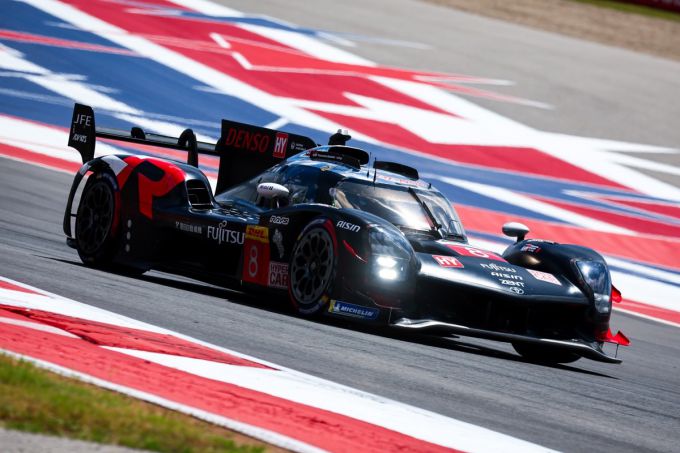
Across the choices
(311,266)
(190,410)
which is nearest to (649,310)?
(311,266)

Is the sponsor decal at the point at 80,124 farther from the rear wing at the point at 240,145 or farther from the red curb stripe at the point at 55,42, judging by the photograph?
the red curb stripe at the point at 55,42

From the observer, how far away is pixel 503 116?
2419cm

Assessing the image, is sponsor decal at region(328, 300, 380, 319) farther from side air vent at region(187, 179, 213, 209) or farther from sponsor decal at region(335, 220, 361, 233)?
side air vent at region(187, 179, 213, 209)

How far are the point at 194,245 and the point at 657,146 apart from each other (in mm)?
15944

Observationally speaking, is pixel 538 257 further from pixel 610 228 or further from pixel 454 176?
pixel 454 176

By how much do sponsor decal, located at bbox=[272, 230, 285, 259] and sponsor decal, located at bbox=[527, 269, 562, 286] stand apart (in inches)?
71.2

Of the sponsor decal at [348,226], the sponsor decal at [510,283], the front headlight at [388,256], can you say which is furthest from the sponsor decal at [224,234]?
the sponsor decal at [510,283]

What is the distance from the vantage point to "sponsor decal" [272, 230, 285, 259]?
9.17m

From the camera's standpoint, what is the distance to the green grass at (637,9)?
37969 millimetres

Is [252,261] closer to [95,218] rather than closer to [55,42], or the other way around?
[95,218]

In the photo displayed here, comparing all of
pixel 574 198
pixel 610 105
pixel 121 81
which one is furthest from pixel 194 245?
pixel 610 105

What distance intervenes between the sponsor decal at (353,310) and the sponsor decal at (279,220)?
92 centimetres

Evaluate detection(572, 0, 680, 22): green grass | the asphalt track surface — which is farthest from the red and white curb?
detection(572, 0, 680, 22): green grass

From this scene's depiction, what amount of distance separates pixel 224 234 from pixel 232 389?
13.9 feet
